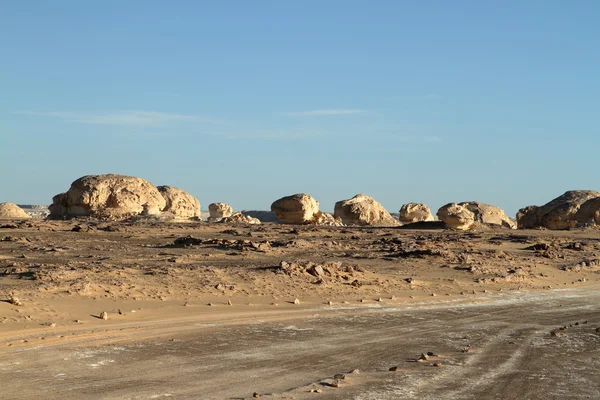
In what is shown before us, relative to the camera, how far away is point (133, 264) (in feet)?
50.2

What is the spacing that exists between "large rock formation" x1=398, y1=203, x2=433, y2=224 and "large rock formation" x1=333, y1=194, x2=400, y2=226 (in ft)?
2.43

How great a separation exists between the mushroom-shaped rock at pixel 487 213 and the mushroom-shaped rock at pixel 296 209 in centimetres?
765

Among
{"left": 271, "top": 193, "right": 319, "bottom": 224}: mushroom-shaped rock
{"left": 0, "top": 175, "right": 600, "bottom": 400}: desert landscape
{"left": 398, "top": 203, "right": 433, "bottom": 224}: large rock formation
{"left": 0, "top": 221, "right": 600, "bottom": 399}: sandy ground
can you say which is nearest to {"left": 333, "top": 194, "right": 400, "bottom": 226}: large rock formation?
{"left": 398, "top": 203, "right": 433, "bottom": 224}: large rock formation

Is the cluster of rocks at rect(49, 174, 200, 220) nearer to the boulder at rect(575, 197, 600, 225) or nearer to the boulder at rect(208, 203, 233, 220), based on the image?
the boulder at rect(208, 203, 233, 220)

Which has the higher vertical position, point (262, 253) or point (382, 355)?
point (262, 253)

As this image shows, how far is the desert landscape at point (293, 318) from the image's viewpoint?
295 inches

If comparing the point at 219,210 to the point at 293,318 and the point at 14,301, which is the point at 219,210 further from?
the point at 14,301

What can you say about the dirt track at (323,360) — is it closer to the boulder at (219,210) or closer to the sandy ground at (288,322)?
the sandy ground at (288,322)

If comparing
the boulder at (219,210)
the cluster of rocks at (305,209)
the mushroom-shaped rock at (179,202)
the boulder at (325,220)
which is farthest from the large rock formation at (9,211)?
the boulder at (325,220)

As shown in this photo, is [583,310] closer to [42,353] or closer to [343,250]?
A: [343,250]

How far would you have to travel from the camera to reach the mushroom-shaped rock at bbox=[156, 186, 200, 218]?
36094mm

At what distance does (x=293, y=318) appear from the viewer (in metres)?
11.5

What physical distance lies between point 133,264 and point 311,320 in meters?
5.23

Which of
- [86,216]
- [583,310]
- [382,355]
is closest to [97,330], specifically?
[382,355]
